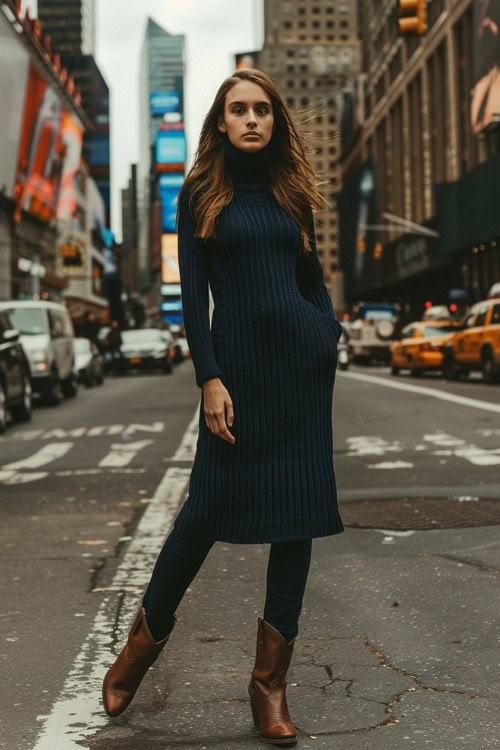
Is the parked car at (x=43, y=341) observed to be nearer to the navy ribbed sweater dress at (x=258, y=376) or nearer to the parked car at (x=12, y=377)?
the parked car at (x=12, y=377)

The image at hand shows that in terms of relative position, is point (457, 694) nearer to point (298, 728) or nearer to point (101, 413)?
point (298, 728)

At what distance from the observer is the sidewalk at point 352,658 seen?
11.2ft

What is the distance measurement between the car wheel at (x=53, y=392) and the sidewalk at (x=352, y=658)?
15395 mm

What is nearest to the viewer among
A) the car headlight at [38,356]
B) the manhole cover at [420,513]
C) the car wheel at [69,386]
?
the manhole cover at [420,513]

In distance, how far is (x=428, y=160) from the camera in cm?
6500

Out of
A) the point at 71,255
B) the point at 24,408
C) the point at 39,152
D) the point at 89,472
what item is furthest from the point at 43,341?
the point at 71,255

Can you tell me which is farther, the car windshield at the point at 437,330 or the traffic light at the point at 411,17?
the car windshield at the point at 437,330

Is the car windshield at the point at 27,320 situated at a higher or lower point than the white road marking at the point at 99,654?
higher

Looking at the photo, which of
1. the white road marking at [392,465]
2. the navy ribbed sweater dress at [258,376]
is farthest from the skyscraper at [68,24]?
the navy ribbed sweater dress at [258,376]

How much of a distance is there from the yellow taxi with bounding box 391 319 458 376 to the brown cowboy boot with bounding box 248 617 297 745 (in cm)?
2654

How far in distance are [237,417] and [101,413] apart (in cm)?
1558

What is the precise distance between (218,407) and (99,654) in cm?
146

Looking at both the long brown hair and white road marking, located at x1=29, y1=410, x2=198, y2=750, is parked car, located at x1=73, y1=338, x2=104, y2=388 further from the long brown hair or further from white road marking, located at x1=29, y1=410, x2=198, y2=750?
the long brown hair

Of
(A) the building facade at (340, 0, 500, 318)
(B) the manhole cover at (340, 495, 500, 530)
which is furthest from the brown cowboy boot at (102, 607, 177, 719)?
→ (A) the building facade at (340, 0, 500, 318)
